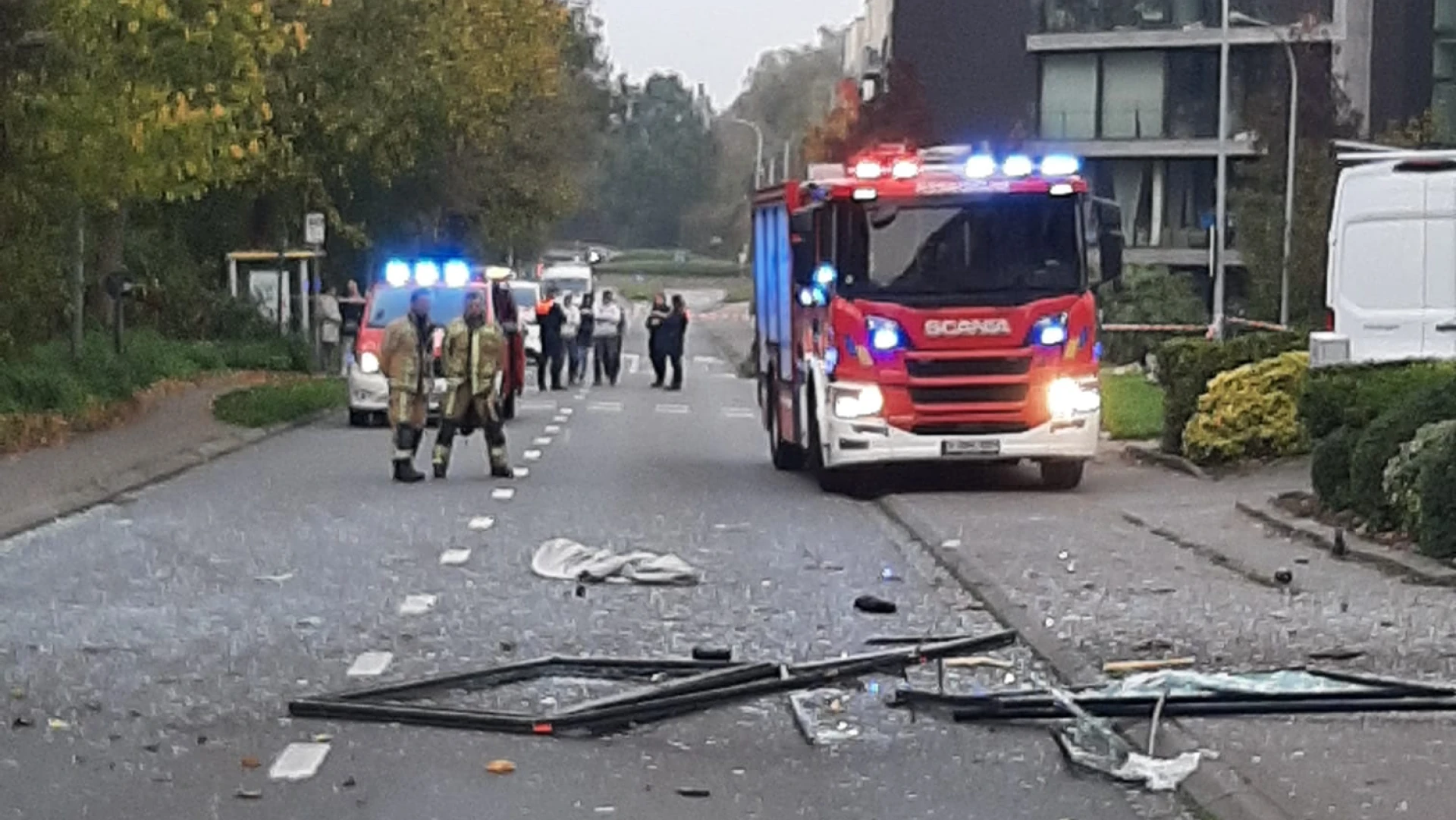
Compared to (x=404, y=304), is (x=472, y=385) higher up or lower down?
lower down

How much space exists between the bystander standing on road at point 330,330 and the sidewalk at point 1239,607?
86.2 feet

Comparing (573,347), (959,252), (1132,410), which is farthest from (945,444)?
(573,347)

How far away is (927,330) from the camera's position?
842 inches

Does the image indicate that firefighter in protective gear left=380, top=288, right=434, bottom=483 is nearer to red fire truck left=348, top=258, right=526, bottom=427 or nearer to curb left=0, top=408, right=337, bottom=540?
curb left=0, top=408, right=337, bottom=540

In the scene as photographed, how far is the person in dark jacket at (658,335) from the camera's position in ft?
143

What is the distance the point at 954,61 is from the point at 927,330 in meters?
50.8

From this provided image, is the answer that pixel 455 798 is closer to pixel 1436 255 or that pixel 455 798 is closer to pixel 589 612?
pixel 589 612

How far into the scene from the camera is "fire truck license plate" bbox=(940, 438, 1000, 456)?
21.4 meters

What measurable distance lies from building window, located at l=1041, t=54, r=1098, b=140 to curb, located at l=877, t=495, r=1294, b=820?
161ft

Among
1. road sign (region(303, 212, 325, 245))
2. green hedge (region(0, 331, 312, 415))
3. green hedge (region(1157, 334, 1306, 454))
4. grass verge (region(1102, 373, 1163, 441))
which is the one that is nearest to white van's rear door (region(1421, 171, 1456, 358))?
green hedge (region(1157, 334, 1306, 454))

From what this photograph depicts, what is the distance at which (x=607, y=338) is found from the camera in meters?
45.8

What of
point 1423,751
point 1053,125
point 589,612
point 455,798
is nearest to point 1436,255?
point 589,612

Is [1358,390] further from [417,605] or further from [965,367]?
[417,605]

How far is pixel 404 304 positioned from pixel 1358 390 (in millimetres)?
16893
